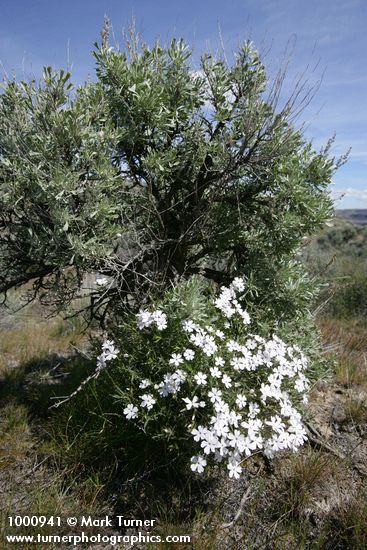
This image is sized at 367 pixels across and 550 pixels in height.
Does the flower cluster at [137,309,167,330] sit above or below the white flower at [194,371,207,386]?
above

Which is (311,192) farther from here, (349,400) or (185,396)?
(349,400)

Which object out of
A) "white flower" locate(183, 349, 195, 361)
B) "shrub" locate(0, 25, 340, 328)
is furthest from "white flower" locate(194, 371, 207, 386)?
"shrub" locate(0, 25, 340, 328)

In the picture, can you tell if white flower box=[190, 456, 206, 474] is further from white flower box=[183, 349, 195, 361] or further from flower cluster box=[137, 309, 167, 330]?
flower cluster box=[137, 309, 167, 330]

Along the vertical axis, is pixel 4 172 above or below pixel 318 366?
above

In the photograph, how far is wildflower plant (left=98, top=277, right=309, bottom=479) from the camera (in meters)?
2.69

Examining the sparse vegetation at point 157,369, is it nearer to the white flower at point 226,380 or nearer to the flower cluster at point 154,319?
the flower cluster at point 154,319

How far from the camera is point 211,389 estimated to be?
2.85m

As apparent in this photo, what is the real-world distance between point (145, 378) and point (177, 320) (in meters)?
0.52

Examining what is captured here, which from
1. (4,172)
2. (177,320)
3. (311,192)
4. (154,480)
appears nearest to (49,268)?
(4,172)

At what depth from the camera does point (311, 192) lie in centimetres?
368

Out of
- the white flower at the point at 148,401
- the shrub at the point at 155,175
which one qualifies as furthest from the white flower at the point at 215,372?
the shrub at the point at 155,175

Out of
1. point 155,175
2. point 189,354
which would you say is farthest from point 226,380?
point 155,175

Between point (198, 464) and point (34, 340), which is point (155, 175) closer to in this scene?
point (198, 464)

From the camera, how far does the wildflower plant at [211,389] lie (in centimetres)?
269
